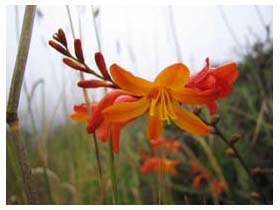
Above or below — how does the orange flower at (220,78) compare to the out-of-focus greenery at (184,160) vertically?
above

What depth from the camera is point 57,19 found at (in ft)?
2.34

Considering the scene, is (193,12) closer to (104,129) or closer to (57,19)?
(57,19)

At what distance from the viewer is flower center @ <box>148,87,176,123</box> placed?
0.46 metres

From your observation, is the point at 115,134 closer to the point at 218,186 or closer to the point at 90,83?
the point at 90,83

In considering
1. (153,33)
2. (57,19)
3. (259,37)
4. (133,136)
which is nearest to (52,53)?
(57,19)

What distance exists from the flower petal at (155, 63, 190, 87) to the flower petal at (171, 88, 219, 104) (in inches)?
0.4

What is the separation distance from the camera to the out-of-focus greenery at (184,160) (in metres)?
0.95

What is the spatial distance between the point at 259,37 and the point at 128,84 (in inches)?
27.6

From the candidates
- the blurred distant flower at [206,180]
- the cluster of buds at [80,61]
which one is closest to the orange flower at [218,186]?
the blurred distant flower at [206,180]

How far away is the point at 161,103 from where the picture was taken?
0.47 metres

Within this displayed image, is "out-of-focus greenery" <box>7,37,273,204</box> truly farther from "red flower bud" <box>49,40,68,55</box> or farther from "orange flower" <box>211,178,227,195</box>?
"red flower bud" <box>49,40,68,55</box>

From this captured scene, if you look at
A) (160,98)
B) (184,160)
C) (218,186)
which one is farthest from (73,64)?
(184,160)

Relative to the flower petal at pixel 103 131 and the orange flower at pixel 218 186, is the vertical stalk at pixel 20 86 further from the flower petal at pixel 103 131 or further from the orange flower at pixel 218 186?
the orange flower at pixel 218 186

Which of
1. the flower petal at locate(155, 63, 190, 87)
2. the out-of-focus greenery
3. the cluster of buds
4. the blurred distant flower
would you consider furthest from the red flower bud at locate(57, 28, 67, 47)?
the blurred distant flower
